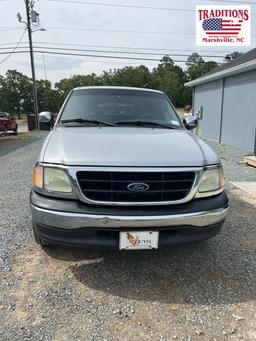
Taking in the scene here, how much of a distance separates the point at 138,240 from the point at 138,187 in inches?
17.0

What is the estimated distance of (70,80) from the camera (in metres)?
64.2

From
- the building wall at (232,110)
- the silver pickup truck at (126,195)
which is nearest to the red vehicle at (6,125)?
the building wall at (232,110)

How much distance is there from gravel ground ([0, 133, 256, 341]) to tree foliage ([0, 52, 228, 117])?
54.6 meters

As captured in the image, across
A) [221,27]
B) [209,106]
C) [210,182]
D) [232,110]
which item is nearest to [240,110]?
[232,110]

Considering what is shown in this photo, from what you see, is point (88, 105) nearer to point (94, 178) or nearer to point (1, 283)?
point (94, 178)

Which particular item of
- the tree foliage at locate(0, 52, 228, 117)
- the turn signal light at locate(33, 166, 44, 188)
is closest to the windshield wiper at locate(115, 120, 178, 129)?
the turn signal light at locate(33, 166, 44, 188)

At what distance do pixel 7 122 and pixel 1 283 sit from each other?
2131cm

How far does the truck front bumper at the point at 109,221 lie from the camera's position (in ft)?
8.43

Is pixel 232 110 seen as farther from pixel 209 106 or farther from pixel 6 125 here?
pixel 6 125

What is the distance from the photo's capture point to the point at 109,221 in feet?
8.37

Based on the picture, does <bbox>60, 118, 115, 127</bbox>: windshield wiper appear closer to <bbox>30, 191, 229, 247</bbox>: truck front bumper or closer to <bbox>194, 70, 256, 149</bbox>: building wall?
<bbox>30, 191, 229, 247</bbox>: truck front bumper

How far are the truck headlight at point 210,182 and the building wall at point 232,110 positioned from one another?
29.6 ft

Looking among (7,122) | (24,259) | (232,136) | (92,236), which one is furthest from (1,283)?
(7,122)

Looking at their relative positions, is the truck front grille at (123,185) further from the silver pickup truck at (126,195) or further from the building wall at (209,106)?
the building wall at (209,106)
